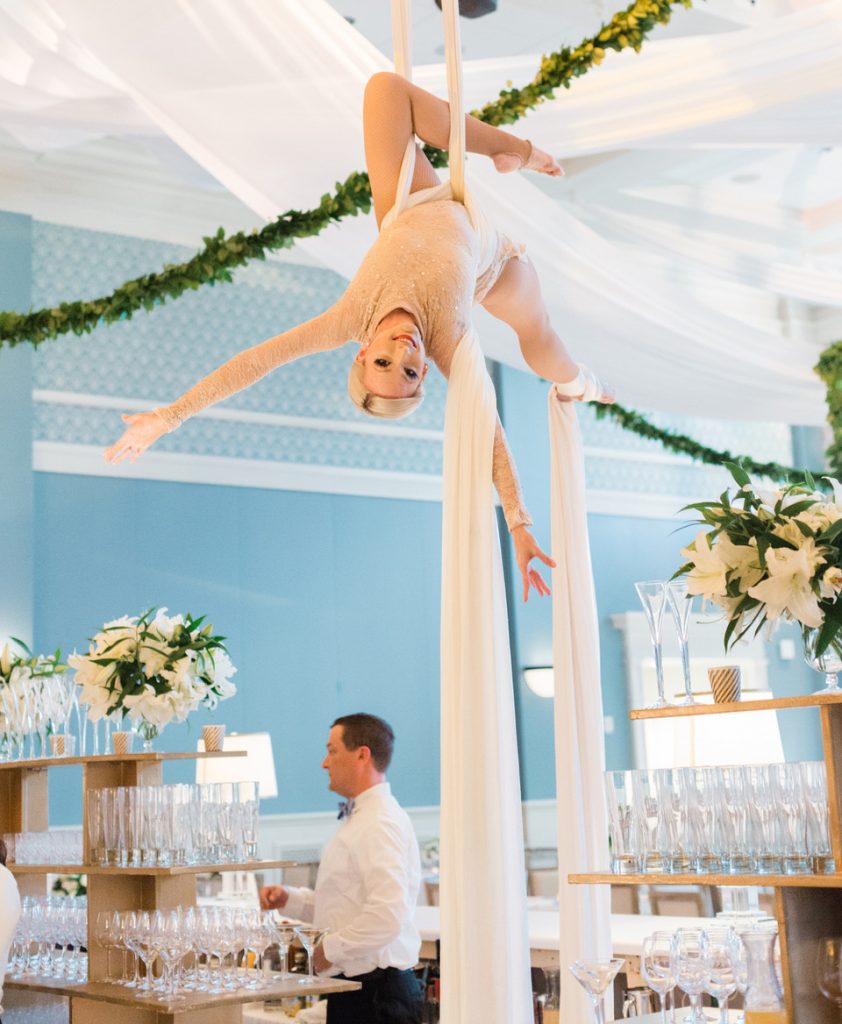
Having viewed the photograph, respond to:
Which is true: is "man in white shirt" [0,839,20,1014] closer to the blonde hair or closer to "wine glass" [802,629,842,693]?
the blonde hair

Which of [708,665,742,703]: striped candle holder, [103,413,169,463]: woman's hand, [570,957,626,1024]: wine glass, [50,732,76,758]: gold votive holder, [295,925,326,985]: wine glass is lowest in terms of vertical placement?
[295,925,326,985]: wine glass

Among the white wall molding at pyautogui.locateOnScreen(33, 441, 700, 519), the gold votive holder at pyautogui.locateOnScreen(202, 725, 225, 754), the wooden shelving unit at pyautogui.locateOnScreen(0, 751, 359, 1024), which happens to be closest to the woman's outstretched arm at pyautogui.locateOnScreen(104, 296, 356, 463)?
the wooden shelving unit at pyautogui.locateOnScreen(0, 751, 359, 1024)

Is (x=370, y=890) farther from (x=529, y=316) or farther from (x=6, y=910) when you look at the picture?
(x=529, y=316)

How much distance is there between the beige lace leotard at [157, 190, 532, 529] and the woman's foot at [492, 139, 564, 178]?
27 cm

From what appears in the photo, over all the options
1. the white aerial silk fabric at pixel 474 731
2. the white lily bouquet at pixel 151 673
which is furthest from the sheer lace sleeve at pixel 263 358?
the white lily bouquet at pixel 151 673

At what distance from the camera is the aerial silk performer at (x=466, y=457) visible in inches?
99.8

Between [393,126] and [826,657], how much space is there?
138 cm

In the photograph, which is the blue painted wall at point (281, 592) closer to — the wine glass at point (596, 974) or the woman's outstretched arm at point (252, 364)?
the woman's outstretched arm at point (252, 364)

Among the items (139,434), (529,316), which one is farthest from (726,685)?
(139,434)

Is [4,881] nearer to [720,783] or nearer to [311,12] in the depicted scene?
[720,783]

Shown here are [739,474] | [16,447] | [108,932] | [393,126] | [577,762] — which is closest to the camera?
[739,474]

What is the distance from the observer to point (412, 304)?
8.91 feet

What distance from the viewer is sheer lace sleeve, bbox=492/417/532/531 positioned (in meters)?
2.73

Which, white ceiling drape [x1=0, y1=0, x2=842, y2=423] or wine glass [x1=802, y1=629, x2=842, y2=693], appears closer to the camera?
wine glass [x1=802, y1=629, x2=842, y2=693]
